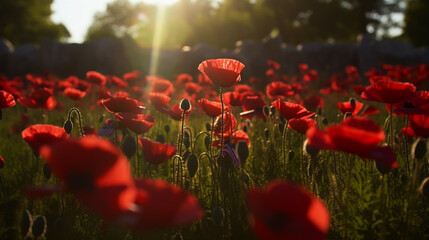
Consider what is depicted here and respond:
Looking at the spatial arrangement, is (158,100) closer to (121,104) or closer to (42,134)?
(121,104)

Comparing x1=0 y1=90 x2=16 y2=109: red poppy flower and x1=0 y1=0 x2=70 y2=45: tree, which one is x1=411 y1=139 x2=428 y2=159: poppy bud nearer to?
x1=0 y1=90 x2=16 y2=109: red poppy flower

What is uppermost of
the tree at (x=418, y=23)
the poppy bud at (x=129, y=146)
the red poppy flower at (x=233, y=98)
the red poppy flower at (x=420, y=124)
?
the tree at (x=418, y=23)

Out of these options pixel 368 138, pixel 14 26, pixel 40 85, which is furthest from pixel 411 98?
pixel 14 26

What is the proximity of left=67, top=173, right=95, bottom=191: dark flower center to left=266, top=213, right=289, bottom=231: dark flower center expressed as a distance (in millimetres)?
312

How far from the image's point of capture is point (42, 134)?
4.07ft

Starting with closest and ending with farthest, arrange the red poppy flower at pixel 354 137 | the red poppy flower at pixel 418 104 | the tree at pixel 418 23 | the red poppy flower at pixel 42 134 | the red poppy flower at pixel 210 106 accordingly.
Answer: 1. the red poppy flower at pixel 354 137
2. the red poppy flower at pixel 42 134
3. the red poppy flower at pixel 418 104
4. the red poppy flower at pixel 210 106
5. the tree at pixel 418 23

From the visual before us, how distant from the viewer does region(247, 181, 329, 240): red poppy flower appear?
593 millimetres

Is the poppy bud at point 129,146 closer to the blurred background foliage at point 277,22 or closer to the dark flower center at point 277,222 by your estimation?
the dark flower center at point 277,222

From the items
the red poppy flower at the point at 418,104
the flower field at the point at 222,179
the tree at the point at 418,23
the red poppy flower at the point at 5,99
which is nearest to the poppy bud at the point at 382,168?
the flower field at the point at 222,179

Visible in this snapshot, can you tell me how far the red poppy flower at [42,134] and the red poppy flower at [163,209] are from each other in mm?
746

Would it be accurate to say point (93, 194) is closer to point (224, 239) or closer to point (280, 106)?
point (224, 239)

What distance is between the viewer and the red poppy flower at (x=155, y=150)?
1.29m

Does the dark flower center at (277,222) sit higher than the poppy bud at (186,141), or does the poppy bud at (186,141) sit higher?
the poppy bud at (186,141)

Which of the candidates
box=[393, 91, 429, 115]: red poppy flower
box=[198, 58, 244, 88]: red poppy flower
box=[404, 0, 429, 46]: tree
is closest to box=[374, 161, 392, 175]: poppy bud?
box=[393, 91, 429, 115]: red poppy flower
